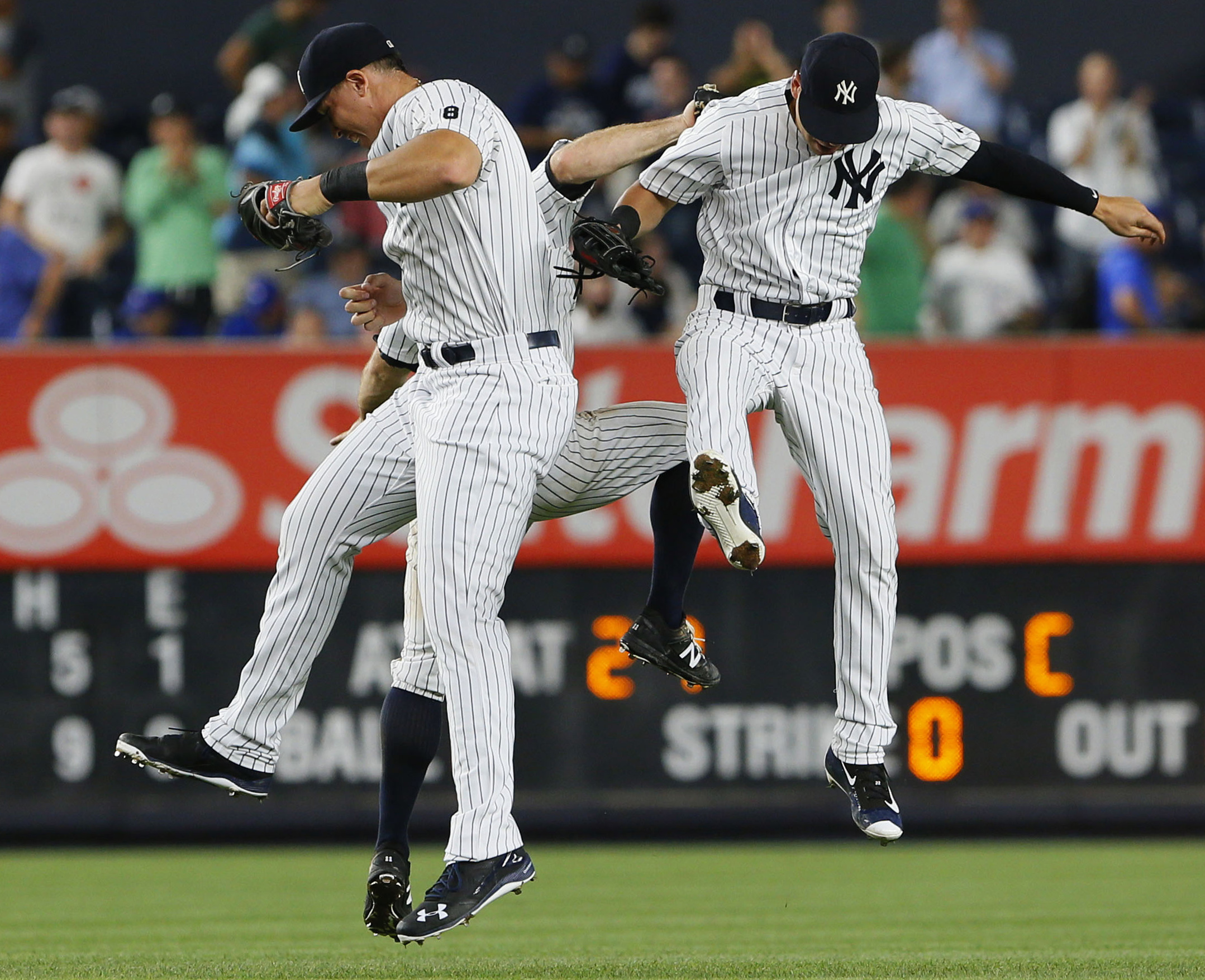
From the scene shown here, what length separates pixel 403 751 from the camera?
6082 mm

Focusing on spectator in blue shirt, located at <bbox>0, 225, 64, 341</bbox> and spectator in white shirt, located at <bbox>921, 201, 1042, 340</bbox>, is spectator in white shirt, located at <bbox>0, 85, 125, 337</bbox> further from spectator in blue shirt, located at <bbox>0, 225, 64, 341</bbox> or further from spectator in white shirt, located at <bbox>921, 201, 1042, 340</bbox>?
spectator in white shirt, located at <bbox>921, 201, 1042, 340</bbox>

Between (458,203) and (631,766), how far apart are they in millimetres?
4738

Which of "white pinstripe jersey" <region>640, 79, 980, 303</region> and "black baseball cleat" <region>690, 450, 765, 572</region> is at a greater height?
"white pinstripe jersey" <region>640, 79, 980, 303</region>

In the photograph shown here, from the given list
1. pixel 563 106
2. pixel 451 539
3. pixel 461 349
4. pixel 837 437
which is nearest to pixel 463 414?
pixel 461 349

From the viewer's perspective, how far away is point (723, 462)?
18.5 feet

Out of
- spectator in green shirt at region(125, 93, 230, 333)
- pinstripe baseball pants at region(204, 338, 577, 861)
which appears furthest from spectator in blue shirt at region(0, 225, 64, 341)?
pinstripe baseball pants at region(204, 338, 577, 861)

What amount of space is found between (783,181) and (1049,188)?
777mm

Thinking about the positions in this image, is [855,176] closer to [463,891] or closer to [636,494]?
[463,891]

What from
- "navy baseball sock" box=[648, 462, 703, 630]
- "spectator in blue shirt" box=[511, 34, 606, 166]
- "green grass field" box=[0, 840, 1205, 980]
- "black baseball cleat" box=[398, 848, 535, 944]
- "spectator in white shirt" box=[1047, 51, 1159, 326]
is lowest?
"green grass field" box=[0, 840, 1205, 980]

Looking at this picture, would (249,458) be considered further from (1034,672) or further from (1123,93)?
(1123,93)

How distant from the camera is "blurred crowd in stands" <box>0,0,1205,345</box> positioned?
10.5 metres

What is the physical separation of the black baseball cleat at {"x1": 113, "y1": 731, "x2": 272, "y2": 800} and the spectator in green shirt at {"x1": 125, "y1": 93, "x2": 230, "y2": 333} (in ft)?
17.1

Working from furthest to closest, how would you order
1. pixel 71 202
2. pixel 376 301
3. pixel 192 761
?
pixel 71 202 → pixel 376 301 → pixel 192 761

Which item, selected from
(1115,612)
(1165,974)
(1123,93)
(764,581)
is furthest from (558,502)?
(1123,93)
